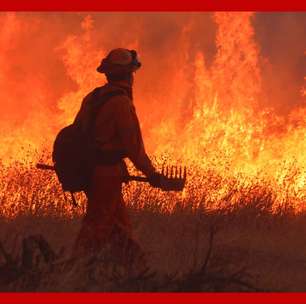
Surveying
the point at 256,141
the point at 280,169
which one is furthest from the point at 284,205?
the point at 256,141

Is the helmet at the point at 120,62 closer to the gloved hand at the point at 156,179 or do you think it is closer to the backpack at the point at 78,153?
the backpack at the point at 78,153

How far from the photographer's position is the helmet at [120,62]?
913 centimetres

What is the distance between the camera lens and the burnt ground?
8359 mm

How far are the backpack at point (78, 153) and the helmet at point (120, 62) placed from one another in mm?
233

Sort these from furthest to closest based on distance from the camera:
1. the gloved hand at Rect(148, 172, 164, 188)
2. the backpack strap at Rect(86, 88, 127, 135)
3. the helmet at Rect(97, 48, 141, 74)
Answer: the helmet at Rect(97, 48, 141, 74) → the backpack strap at Rect(86, 88, 127, 135) → the gloved hand at Rect(148, 172, 164, 188)

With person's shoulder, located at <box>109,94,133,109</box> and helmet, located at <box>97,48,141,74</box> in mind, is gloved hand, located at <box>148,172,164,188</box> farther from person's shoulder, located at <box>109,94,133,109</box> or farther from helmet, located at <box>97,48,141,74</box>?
helmet, located at <box>97,48,141,74</box>

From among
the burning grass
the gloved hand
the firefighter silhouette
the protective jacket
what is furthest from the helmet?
the burning grass

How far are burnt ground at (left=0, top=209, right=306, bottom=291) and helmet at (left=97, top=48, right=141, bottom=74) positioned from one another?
166cm

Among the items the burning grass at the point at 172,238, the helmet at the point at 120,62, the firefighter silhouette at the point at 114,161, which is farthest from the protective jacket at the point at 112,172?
the burning grass at the point at 172,238

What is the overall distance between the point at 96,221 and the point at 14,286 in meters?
1.06

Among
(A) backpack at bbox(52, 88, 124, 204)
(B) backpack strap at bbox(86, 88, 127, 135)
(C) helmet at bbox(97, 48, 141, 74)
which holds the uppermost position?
(C) helmet at bbox(97, 48, 141, 74)

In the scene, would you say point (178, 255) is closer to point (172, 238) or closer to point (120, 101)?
point (172, 238)

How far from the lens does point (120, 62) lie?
9.12 m

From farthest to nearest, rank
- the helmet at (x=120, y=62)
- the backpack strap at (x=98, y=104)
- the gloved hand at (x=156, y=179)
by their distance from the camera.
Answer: the helmet at (x=120, y=62)
the backpack strap at (x=98, y=104)
the gloved hand at (x=156, y=179)
